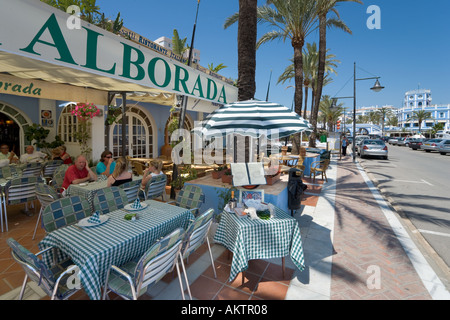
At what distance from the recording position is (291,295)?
2812 millimetres

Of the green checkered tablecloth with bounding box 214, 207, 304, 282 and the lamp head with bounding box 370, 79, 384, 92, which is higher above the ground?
the lamp head with bounding box 370, 79, 384, 92

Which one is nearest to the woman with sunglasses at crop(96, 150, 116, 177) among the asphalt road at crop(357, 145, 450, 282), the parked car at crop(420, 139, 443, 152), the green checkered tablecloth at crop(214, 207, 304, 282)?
the green checkered tablecloth at crop(214, 207, 304, 282)

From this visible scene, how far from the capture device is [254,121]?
12.6ft

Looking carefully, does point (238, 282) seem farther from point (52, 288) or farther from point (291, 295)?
point (52, 288)

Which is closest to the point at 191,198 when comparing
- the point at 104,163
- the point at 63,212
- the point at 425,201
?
the point at 63,212

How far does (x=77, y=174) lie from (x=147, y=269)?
365 cm

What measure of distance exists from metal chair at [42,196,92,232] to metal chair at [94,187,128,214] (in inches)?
9.5

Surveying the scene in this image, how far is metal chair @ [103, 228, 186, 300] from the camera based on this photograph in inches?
81.3

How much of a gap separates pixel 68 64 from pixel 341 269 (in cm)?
439

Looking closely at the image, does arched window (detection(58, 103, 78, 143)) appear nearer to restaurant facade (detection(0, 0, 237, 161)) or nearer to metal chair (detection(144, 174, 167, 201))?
restaurant facade (detection(0, 0, 237, 161))

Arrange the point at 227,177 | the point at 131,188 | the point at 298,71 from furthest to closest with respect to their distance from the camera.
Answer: the point at 298,71 → the point at 227,177 → the point at 131,188

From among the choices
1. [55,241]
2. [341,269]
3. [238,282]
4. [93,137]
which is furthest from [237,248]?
[93,137]

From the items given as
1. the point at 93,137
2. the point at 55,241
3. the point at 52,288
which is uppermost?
the point at 93,137

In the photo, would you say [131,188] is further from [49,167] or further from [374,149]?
[374,149]
